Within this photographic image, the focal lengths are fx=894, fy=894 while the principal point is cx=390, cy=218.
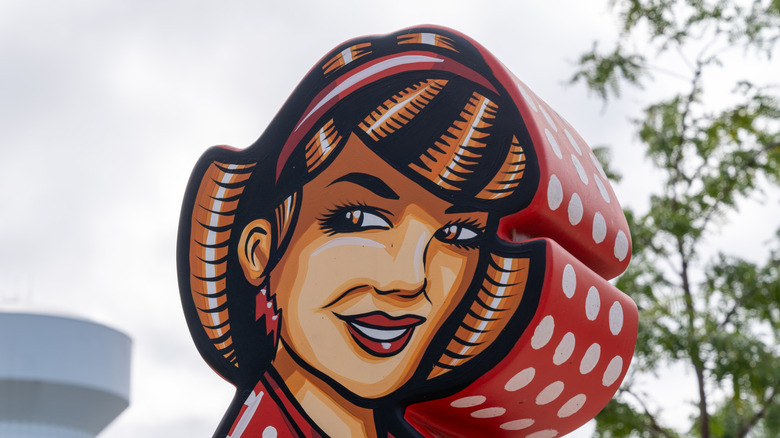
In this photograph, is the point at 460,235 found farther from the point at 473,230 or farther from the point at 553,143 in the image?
the point at 553,143

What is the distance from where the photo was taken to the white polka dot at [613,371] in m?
3.83

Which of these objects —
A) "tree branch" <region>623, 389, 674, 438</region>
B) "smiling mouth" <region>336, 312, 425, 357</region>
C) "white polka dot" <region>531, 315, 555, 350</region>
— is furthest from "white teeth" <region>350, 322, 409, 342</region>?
"tree branch" <region>623, 389, 674, 438</region>

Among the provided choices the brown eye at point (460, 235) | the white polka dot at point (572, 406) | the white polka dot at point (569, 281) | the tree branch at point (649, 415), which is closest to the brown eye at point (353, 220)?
the brown eye at point (460, 235)

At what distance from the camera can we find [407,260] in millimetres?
3738

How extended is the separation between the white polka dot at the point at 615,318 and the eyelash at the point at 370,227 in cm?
65

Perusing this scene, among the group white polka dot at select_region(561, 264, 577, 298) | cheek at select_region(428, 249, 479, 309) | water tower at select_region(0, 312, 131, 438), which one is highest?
water tower at select_region(0, 312, 131, 438)

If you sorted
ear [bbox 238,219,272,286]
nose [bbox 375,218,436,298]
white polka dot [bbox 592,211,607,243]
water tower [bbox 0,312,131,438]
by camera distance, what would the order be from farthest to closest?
water tower [bbox 0,312,131,438] < ear [bbox 238,219,272,286] < white polka dot [bbox 592,211,607,243] < nose [bbox 375,218,436,298]

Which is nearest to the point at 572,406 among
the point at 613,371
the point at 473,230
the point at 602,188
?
the point at 613,371

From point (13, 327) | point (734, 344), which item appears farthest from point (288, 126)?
point (13, 327)

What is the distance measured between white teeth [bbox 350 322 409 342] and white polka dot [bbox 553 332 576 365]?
623 millimetres

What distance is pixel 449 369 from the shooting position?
3.52 metres

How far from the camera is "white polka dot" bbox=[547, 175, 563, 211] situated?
3.56 meters

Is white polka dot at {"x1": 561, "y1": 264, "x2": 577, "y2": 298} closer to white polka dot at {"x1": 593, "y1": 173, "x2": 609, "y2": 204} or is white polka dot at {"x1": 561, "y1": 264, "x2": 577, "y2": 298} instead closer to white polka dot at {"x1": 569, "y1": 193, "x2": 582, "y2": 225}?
white polka dot at {"x1": 569, "y1": 193, "x2": 582, "y2": 225}

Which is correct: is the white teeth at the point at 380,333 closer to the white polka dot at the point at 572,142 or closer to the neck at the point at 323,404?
the neck at the point at 323,404
